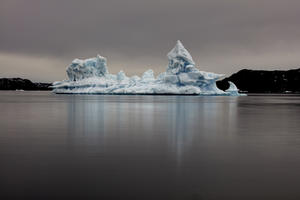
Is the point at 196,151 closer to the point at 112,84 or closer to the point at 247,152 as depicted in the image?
the point at 247,152

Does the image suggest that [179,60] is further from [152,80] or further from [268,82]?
[268,82]

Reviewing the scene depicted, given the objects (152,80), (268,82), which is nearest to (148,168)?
(152,80)

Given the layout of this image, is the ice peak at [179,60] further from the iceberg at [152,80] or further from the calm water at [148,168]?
the calm water at [148,168]

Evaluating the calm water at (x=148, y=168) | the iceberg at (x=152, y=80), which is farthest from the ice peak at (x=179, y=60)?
the calm water at (x=148, y=168)

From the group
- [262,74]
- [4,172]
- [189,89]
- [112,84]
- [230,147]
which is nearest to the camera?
[4,172]

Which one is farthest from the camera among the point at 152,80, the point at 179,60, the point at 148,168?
the point at 152,80

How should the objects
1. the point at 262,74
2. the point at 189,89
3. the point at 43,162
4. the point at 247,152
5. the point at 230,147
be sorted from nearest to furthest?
the point at 43,162 → the point at 247,152 → the point at 230,147 → the point at 189,89 → the point at 262,74

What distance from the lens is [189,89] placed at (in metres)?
50.7

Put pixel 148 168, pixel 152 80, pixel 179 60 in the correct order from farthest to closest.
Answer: pixel 152 80 → pixel 179 60 → pixel 148 168

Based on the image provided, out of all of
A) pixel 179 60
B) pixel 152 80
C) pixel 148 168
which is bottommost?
pixel 148 168

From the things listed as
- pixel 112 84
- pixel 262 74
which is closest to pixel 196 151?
pixel 112 84

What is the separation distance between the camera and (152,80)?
58125mm

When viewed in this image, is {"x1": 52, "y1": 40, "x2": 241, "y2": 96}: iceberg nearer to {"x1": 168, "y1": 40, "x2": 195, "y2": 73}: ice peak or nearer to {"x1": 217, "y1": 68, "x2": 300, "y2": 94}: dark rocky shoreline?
{"x1": 168, "y1": 40, "x2": 195, "y2": 73}: ice peak

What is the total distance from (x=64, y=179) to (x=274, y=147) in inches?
215
